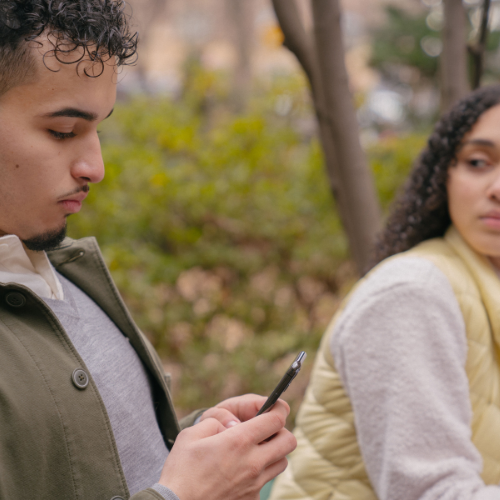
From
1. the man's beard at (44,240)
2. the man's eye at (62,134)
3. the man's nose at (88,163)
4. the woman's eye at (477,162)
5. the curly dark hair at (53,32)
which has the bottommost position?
the woman's eye at (477,162)

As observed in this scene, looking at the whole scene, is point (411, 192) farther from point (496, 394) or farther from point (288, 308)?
point (288, 308)

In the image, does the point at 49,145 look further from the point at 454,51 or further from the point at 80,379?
the point at 454,51

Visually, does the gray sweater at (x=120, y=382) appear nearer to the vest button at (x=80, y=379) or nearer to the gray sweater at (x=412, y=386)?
the vest button at (x=80, y=379)

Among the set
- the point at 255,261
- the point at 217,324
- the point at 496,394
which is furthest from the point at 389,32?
the point at 496,394

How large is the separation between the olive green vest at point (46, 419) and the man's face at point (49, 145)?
0.52 ft

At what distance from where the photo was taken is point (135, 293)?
297cm

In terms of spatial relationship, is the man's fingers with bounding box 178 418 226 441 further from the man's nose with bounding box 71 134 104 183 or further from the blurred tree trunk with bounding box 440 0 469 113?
the blurred tree trunk with bounding box 440 0 469 113

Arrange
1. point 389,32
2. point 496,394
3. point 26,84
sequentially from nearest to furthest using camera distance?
point 26,84, point 496,394, point 389,32

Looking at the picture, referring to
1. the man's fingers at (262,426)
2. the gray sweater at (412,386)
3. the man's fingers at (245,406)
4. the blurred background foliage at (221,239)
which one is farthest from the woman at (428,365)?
the blurred background foliage at (221,239)

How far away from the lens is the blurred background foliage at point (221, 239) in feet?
10.4

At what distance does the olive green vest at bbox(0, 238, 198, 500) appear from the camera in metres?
0.88

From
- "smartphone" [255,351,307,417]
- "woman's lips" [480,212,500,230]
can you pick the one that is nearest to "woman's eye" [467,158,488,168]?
"woman's lips" [480,212,500,230]

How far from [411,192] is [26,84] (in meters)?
1.43

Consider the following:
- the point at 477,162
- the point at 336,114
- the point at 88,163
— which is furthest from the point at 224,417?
the point at 336,114
